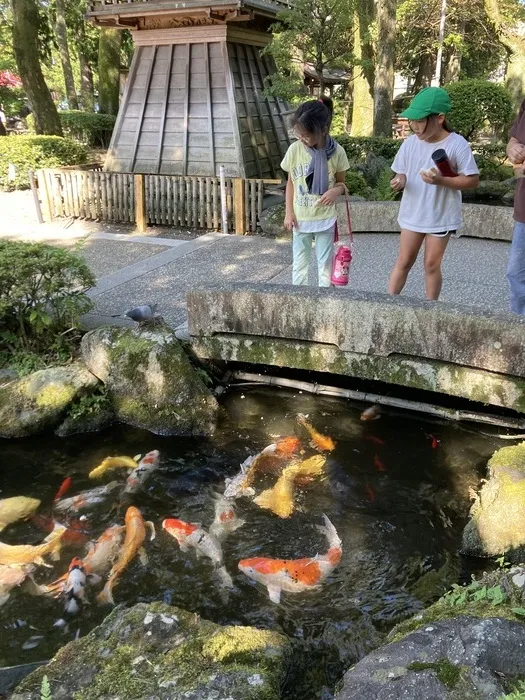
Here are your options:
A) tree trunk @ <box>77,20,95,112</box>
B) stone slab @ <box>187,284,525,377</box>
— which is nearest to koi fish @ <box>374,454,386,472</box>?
stone slab @ <box>187,284,525,377</box>

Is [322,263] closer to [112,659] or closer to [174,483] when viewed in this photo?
[174,483]

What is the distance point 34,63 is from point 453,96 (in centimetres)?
1212

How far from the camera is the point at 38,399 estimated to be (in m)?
5.28

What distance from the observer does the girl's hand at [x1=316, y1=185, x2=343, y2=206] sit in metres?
5.30

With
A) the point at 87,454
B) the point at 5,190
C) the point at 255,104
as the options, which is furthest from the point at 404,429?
the point at 5,190

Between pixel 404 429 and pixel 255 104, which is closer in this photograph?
pixel 404 429

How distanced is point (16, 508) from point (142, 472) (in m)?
0.95

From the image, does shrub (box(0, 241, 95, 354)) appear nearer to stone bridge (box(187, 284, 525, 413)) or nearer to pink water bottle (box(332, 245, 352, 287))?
stone bridge (box(187, 284, 525, 413))

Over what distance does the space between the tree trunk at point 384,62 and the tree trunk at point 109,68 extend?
34.5 ft

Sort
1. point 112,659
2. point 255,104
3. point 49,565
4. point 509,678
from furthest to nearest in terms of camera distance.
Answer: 1. point 255,104
2. point 49,565
3. point 112,659
4. point 509,678

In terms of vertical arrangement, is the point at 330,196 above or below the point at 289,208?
above

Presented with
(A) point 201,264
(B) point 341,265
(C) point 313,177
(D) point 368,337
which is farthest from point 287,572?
(A) point 201,264

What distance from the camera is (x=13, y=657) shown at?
10.4 ft

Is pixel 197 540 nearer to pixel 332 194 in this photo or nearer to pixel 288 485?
pixel 288 485
